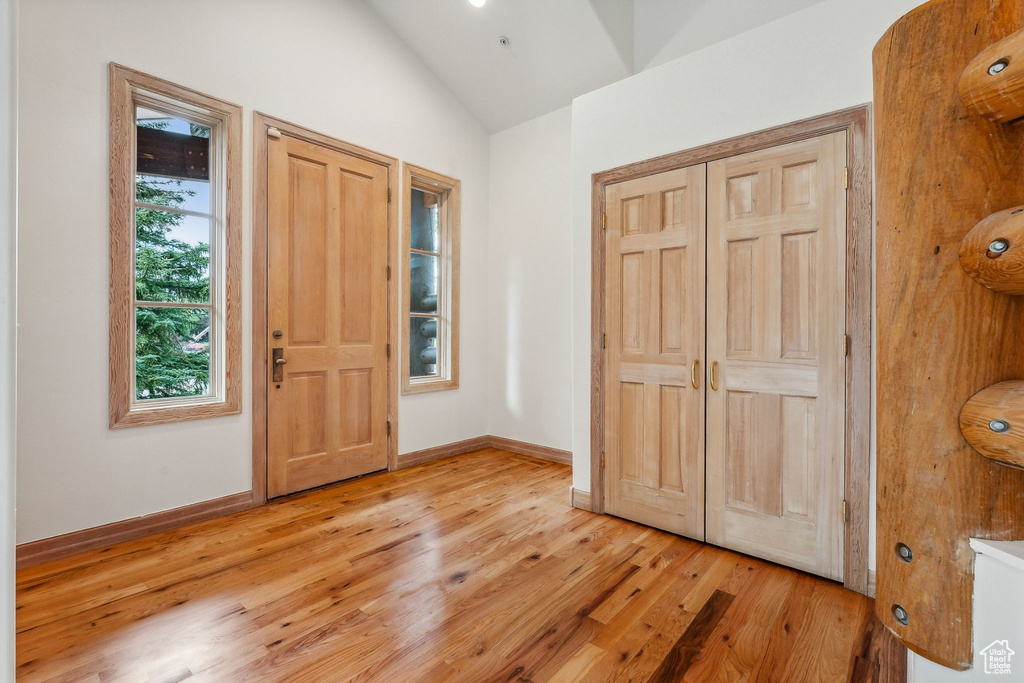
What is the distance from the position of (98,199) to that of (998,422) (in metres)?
3.34

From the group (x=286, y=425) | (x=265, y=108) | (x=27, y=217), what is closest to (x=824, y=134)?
(x=265, y=108)

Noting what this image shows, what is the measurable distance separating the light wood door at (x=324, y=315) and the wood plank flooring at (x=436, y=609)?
67 cm

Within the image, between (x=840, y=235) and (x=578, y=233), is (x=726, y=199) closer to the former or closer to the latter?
(x=840, y=235)

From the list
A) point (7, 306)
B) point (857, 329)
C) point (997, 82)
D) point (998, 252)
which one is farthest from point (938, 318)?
point (857, 329)

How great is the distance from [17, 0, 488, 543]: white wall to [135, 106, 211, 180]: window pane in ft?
0.74

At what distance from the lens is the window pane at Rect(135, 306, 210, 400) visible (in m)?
2.65

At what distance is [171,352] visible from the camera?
9.02ft

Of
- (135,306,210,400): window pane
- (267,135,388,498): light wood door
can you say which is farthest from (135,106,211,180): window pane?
(135,306,210,400): window pane

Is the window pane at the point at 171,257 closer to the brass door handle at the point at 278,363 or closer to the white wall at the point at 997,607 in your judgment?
the brass door handle at the point at 278,363

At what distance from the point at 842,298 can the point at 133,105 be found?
144 inches

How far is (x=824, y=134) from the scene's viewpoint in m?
2.06

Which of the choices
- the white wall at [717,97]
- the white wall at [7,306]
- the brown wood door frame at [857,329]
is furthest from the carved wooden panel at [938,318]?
the white wall at [717,97]

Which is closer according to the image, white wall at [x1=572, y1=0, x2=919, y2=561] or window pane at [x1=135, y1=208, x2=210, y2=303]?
white wall at [x1=572, y1=0, x2=919, y2=561]

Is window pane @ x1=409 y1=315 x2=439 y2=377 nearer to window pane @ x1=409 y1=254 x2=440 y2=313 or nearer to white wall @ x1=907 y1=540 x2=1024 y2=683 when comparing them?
window pane @ x1=409 y1=254 x2=440 y2=313
